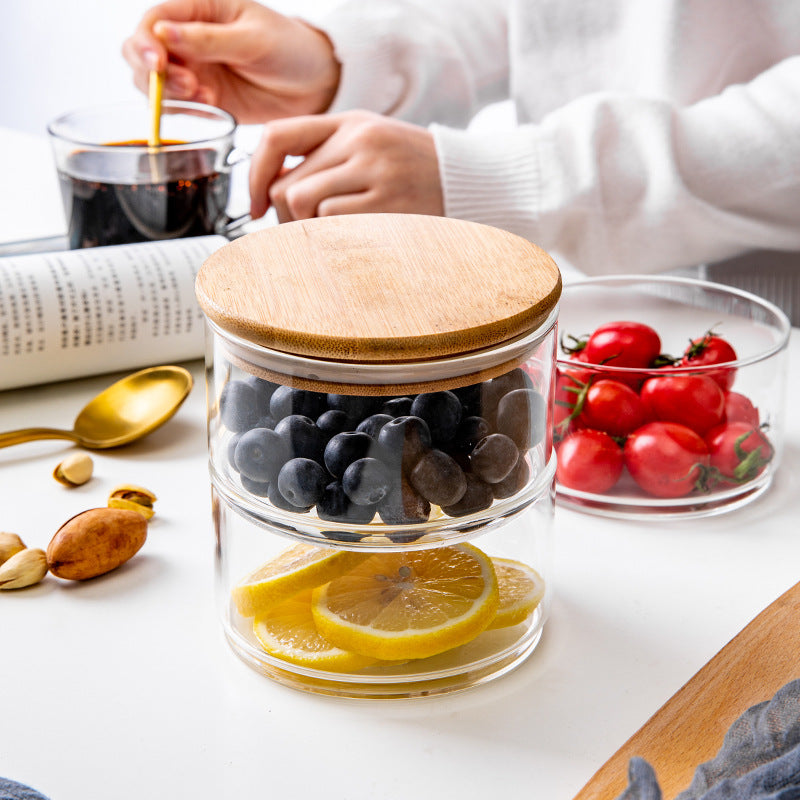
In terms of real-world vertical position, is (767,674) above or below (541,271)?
below

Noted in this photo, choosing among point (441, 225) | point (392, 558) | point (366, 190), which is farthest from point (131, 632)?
point (366, 190)

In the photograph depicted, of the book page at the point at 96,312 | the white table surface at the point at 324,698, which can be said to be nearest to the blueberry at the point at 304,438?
the white table surface at the point at 324,698

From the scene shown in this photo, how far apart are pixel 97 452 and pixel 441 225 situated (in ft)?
1.00

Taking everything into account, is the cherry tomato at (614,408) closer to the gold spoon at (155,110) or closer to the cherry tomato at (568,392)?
the cherry tomato at (568,392)

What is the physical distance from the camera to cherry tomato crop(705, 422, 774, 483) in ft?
1.78

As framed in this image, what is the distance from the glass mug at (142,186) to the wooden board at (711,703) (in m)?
0.58

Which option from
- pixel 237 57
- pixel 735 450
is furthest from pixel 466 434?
Answer: pixel 237 57

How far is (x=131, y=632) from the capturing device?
17.6 inches

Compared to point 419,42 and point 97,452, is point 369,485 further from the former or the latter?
point 419,42

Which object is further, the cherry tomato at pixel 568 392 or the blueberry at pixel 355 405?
the cherry tomato at pixel 568 392

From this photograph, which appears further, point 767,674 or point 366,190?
point 366,190

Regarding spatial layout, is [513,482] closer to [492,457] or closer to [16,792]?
[492,457]

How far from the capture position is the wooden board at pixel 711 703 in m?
0.34

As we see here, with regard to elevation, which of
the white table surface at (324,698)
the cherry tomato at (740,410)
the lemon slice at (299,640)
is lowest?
the white table surface at (324,698)
